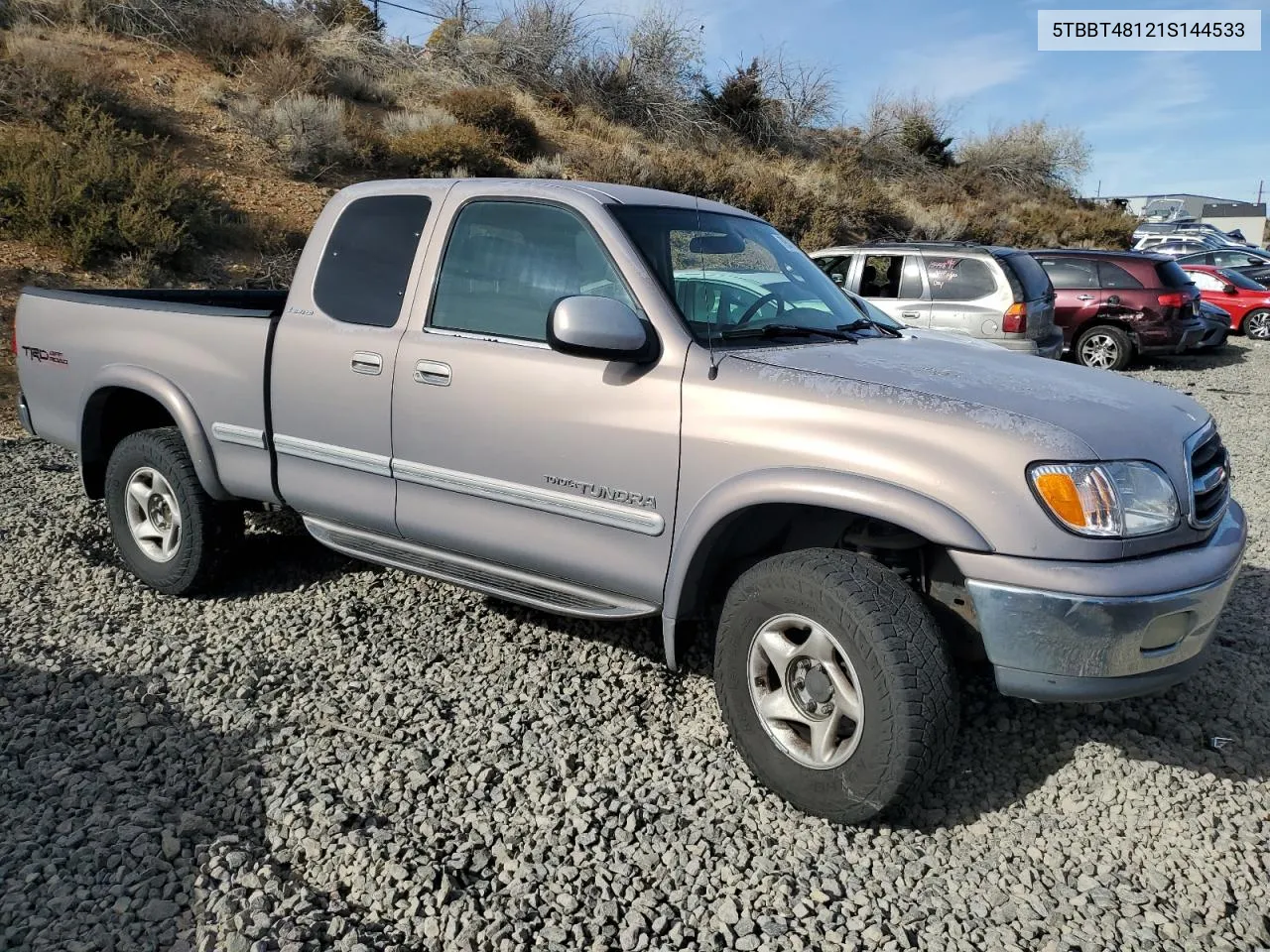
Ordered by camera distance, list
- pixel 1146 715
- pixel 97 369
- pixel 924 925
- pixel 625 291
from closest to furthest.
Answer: pixel 924 925 → pixel 625 291 → pixel 1146 715 → pixel 97 369

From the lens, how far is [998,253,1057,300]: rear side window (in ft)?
33.4

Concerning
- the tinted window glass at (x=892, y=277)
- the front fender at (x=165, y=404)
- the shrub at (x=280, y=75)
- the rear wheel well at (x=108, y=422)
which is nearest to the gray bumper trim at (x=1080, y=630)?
the front fender at (x=165, y=404)

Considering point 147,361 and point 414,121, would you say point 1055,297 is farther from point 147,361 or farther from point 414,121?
point 414,121

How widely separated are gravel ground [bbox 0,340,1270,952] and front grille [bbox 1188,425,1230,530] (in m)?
0.92

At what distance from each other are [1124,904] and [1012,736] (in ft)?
2.82

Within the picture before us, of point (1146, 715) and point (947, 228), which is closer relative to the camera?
point (1146, 715)

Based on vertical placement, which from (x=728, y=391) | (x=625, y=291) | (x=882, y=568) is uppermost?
(x=625, y=291)

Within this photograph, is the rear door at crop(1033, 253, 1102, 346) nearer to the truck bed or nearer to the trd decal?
the truck bed

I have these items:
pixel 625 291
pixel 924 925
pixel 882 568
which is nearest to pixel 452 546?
pixel 625 291

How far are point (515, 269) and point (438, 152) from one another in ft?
52.0

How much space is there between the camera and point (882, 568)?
2.83 metres

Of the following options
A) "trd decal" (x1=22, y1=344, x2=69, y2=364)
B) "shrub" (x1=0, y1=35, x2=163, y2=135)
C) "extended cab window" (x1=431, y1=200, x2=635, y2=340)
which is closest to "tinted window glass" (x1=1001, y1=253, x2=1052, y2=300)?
"extended cab window" (x1=431, y1=200, x2=635, y2=340)

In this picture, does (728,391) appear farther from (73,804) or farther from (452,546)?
(73,804)

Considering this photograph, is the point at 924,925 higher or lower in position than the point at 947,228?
lower
